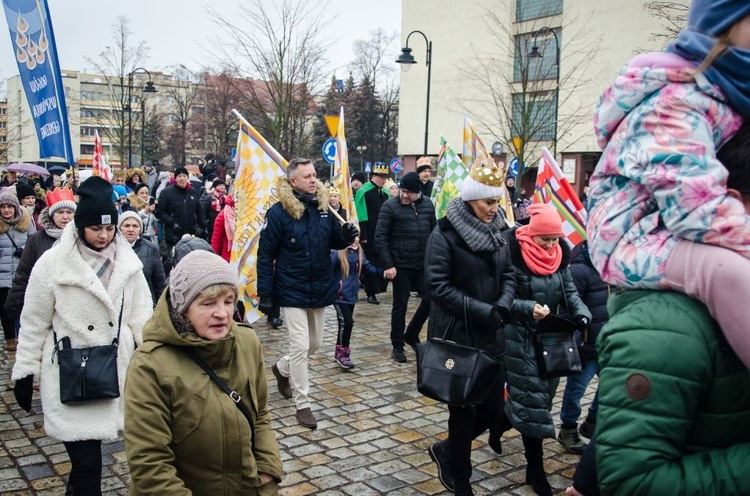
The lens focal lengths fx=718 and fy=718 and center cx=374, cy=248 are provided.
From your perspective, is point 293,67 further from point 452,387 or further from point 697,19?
point 697,19

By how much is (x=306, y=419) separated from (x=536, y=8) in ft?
125

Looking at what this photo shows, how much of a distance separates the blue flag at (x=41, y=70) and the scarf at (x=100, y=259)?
7.61ft

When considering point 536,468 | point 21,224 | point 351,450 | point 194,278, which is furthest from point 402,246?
point 194,278

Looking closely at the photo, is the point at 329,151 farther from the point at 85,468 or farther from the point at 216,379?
the point at 216,379

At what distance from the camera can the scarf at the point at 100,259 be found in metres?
4.41

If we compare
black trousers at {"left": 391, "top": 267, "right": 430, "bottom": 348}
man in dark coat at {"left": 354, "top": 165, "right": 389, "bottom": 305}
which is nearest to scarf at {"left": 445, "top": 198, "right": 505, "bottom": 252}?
black trousers at {"left": 391, "top": 267, "right": 430, "bottom": 348}

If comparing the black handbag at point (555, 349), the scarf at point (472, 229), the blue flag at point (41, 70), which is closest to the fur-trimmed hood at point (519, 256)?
the scarf at point (472, 229)

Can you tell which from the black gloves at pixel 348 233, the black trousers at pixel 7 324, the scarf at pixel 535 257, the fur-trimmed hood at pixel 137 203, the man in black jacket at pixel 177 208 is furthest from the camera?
the man in black jacket at pixel 177 208

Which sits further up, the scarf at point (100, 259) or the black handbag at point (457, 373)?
the scarf at point (100, 259)

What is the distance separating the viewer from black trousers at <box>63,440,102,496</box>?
161 inches

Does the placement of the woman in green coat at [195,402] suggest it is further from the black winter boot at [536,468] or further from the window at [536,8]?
the window at [536,8]

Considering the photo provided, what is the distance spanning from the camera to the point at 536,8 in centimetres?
4003

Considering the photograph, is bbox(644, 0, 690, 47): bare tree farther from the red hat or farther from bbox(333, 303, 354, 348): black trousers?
bbox(333, 303, 354, 348): black trousers

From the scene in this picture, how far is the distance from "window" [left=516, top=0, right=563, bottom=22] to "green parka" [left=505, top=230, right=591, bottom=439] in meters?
36.7
